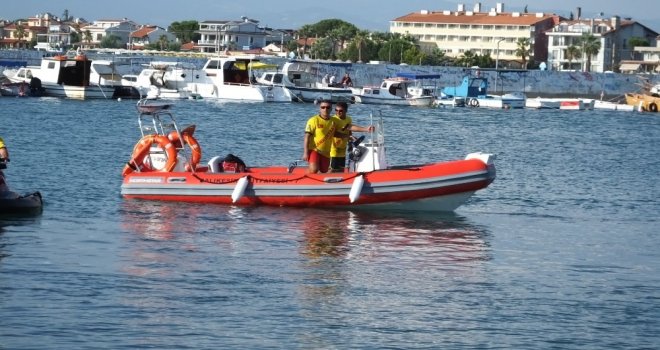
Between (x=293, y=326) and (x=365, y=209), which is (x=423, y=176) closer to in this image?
(x=365, y=209)

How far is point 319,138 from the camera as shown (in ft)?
75.8

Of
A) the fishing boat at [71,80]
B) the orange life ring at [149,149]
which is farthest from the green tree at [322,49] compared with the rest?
the orange life ring at [149,149]

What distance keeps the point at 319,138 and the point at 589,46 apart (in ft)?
462

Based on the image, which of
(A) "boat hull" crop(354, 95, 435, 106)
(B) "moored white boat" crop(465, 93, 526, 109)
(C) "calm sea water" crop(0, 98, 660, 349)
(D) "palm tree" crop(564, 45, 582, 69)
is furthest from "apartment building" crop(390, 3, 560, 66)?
(C) "calm sea water" crop(0, 98, 660, 349)

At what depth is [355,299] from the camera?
16.5 metres

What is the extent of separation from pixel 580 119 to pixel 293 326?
60357mm

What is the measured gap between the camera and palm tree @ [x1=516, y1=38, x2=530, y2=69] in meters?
166

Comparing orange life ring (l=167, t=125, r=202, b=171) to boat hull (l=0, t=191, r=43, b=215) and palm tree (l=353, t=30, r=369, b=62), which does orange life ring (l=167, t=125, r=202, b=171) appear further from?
palm tree (l=353, t=30, r=369, b=62)

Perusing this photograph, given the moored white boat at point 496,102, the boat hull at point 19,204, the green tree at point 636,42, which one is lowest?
the moored white boat at point 496,102

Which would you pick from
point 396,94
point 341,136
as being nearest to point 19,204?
point 341,136

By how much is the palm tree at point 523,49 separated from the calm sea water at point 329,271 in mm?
134672

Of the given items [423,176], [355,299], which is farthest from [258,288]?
[423,176]

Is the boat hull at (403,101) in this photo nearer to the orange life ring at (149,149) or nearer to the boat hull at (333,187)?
the orange life ring at (149,149)

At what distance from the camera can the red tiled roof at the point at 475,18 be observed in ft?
611
